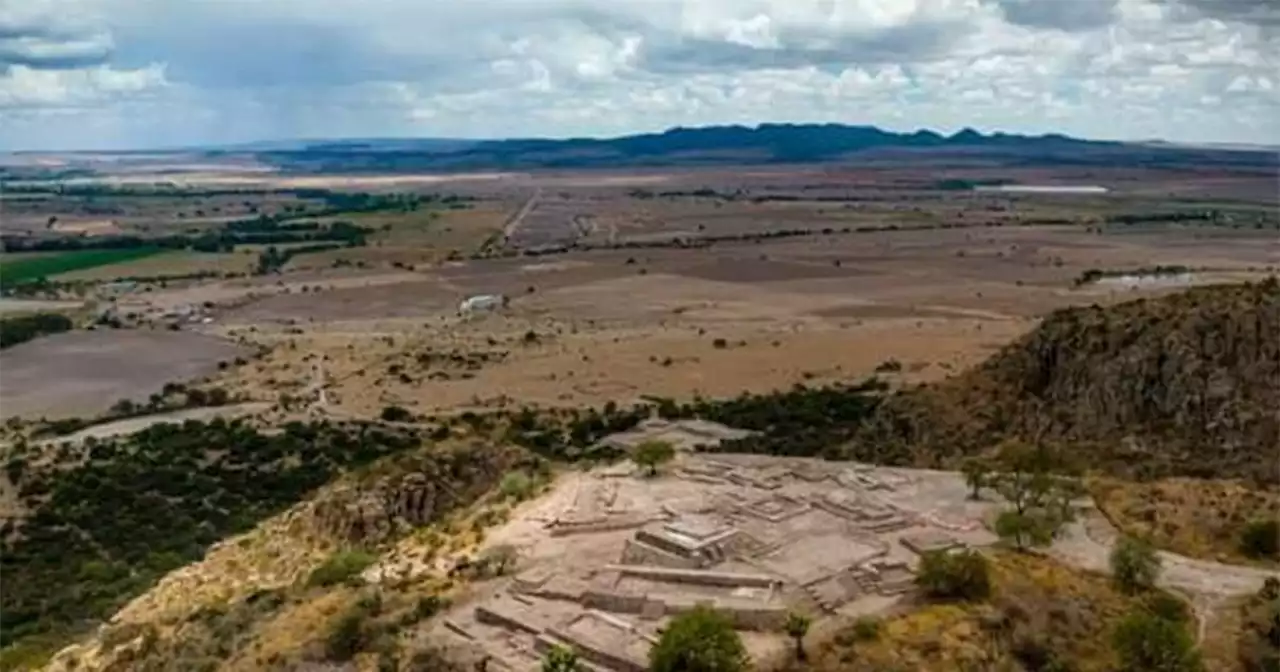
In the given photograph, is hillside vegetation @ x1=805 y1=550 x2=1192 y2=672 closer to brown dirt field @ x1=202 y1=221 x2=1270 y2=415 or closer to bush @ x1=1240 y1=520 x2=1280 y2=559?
bush @ x1=1240 y1=520 x2=1280 y2=559

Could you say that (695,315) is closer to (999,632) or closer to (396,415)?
(396,415)

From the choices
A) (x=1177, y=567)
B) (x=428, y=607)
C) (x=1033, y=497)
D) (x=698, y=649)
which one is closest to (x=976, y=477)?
(x=1033, y=497)

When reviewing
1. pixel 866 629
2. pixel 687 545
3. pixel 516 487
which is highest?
pixel 687 545

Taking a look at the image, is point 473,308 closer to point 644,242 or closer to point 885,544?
point 644,242

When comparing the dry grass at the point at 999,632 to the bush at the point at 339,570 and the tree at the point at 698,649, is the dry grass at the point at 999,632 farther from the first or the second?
the bush at the point at 339,570

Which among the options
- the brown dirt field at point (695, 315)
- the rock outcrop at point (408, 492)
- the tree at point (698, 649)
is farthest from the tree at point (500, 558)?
the brown dirt field at point (695, 315)

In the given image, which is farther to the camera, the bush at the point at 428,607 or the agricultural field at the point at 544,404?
the agricultural field at the point at 544,404

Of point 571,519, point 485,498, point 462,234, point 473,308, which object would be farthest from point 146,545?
point 462,234
